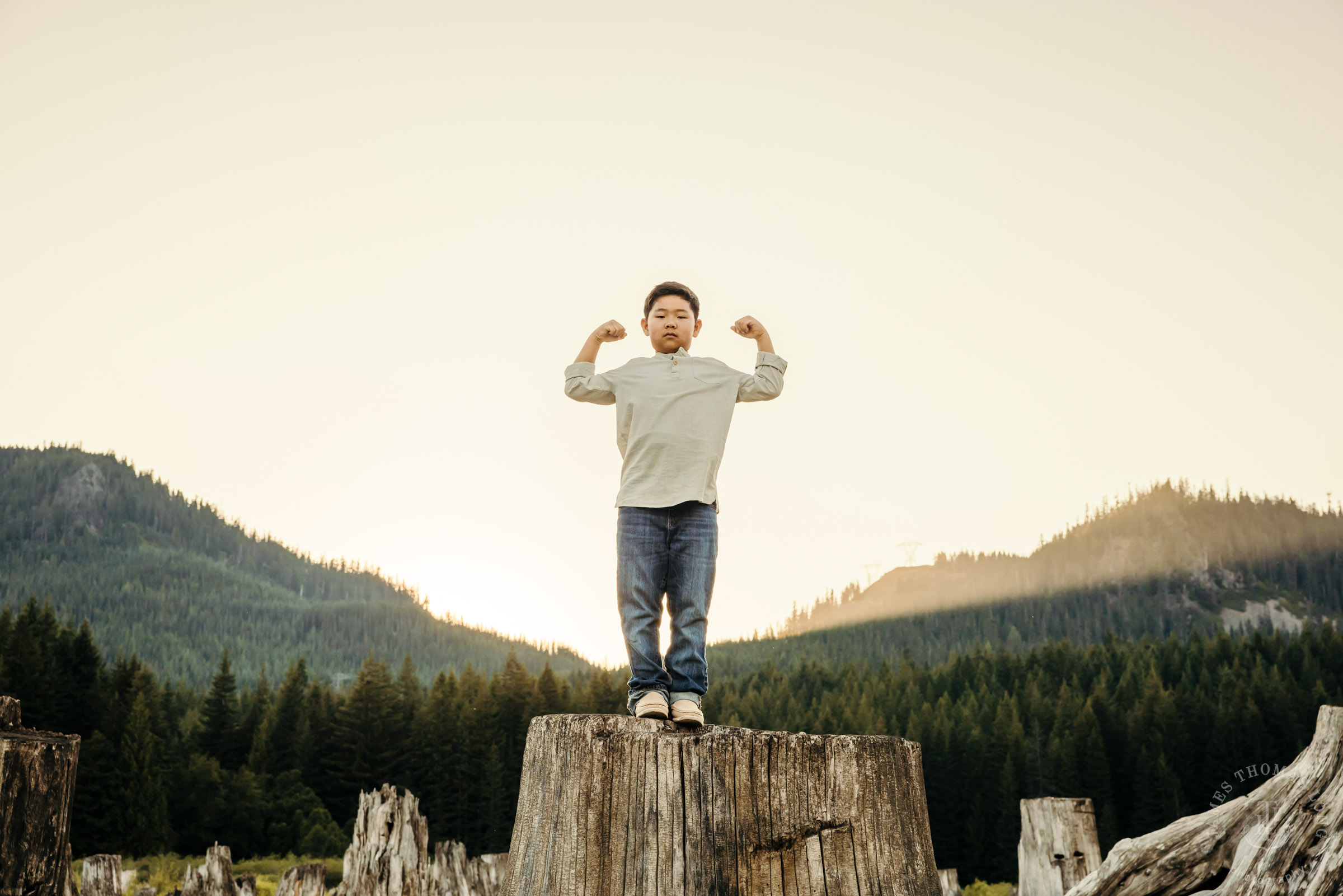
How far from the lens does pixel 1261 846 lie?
506cm

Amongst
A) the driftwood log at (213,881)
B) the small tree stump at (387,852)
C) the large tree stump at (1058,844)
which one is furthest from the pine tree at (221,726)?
the large tree stump at (1058,844)

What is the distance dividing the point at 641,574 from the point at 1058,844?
5584 millimetres

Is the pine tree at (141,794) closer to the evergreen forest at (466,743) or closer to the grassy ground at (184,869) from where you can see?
the evergreen forest at (466,743)

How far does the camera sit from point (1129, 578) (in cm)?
17112

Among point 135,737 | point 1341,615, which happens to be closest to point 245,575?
point 135,737

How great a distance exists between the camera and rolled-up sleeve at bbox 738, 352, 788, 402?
12.9 ft

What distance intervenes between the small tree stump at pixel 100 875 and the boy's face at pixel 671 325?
740 centimetres

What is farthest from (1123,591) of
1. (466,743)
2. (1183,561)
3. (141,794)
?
(141,794)

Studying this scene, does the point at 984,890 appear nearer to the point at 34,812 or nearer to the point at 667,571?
the point at 667,571

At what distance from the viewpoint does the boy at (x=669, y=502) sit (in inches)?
140

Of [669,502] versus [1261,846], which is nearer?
[669,502]

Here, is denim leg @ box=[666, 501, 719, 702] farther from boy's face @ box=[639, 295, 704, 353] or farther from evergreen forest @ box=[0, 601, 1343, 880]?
evergreen forest @ box=[0, 601, 1343, 880]

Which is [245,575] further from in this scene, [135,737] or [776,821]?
[776,821]

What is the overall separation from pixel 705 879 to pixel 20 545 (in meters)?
213
